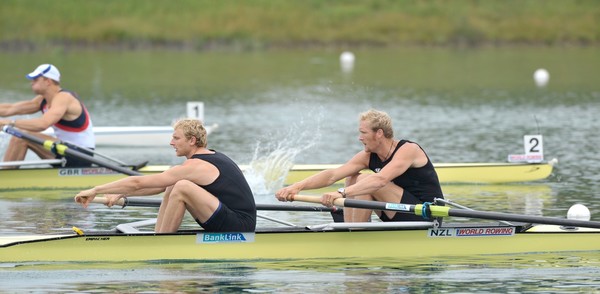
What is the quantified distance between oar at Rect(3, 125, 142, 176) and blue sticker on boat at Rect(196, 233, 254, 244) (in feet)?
14.5

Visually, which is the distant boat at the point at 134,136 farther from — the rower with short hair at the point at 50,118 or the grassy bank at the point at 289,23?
the grassy bank at the point at 289,23

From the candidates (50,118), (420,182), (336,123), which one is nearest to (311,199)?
(420,182)

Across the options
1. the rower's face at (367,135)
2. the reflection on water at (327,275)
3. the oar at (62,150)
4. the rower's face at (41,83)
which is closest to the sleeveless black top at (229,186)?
the reflection on water at (327,275)

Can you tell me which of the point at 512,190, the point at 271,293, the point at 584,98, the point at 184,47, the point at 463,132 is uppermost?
the point at 184,47

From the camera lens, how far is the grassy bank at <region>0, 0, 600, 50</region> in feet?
183

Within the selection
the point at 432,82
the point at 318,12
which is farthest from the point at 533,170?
the point at 318,12

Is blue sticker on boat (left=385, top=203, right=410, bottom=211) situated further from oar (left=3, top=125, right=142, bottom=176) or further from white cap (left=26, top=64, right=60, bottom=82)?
white cap (left=26, top=64, right=60, bottom=82)

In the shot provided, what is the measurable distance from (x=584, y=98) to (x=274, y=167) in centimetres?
1690

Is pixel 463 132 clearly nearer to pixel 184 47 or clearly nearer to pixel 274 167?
pixel 274 167

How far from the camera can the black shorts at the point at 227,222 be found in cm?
1116

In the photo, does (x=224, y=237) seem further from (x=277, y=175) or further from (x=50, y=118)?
(x=50, y=118)

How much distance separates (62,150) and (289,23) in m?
43.1

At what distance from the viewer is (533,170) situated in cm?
1720

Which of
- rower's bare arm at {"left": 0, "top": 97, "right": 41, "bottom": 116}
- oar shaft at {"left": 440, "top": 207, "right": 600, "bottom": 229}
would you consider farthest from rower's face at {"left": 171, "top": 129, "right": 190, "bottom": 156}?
rower's bare arm at {"left": 0, "top": 97, "right": 41, "bottom": 116}
